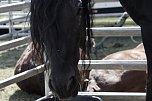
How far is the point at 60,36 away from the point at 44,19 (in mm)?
144

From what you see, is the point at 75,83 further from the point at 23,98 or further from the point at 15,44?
the point at 23,98

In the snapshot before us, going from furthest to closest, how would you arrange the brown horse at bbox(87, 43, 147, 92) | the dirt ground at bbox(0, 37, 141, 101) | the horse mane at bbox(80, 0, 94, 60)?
the dirt ground at bbox(0, 37, 141, 101)
the brown horse at bbox(87, 43, 147, 92)
the horse mane at bbox(80, 0, 94, 60)

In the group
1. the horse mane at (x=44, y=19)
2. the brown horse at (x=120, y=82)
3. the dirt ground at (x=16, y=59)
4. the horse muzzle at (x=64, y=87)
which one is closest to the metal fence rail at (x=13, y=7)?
the horse mane at (x=44, y=19)

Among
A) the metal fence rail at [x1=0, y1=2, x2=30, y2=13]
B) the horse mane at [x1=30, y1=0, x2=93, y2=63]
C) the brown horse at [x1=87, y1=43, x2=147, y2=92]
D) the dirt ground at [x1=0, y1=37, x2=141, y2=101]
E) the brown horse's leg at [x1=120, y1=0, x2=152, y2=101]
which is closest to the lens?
the horse mane at [x1=30, y1=0, x2=93, y2=63]

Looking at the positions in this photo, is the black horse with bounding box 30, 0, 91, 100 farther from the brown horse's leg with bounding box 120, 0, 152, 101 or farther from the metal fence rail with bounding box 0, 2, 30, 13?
the metal fence rail with bounding box 0, 2, 30, 13

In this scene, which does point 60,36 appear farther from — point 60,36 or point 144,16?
point 144,16

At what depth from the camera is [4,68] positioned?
21.6ft

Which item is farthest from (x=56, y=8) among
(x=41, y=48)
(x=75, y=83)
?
(x=75, y=83)

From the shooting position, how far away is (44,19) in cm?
232

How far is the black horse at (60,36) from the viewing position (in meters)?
2.29

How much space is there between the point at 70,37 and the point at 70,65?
183 mm

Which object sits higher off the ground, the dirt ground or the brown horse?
the brown horse

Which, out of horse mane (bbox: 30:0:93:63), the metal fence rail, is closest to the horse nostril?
horse mane (bbox: 30:0:93:63)

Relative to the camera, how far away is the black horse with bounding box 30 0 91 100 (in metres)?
2.29
